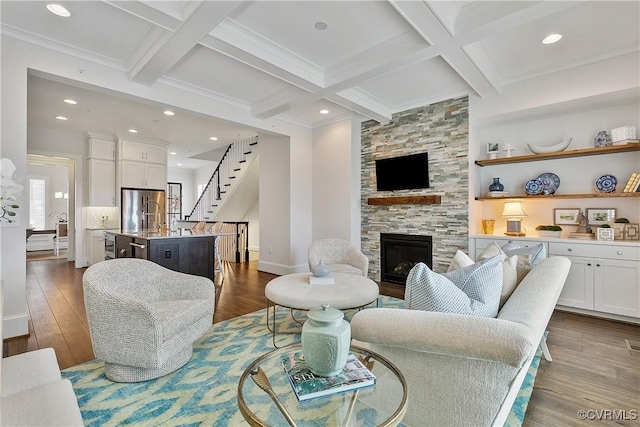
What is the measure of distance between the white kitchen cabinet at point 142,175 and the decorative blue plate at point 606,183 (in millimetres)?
8056

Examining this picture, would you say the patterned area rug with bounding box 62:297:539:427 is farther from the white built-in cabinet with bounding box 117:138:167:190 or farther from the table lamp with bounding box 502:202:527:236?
the white built-in cabinet with bounding box 117:138:167:190

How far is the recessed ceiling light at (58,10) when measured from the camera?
2535 mm

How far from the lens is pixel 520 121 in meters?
4.31

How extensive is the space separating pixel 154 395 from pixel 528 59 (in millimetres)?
4701

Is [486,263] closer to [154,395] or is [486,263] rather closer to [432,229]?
[154,395]

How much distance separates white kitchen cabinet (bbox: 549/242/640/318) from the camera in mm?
3236

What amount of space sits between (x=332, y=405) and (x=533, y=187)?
4237 millimetres

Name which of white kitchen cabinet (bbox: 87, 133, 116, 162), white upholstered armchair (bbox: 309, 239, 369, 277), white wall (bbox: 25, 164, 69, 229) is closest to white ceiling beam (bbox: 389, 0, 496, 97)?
white upholstered armchair (bbox: 309, 239, 369, 277)

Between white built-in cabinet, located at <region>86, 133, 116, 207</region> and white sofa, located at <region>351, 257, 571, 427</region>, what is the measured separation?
284 inches

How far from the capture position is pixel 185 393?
1.99 m

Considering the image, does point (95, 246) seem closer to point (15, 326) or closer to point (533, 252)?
point (15, 326)

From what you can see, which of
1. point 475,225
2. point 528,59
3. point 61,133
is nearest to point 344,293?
point 475,225

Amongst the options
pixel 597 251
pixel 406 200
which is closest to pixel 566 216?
pixel 597 251

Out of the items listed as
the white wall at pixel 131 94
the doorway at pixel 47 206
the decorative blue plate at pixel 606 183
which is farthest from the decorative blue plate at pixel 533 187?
the doorway at pixel 47 206
